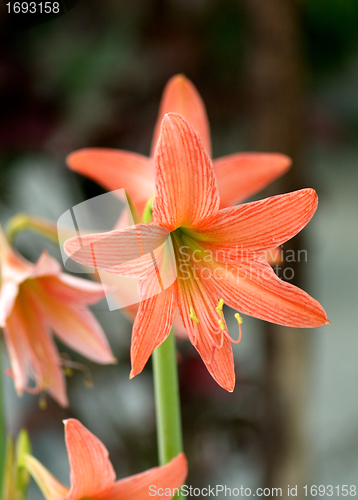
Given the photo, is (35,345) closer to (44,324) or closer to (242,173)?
(44,324)

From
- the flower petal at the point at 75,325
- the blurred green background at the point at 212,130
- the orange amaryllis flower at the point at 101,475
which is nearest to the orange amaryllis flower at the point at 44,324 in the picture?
the flower petal at the point at 75,325

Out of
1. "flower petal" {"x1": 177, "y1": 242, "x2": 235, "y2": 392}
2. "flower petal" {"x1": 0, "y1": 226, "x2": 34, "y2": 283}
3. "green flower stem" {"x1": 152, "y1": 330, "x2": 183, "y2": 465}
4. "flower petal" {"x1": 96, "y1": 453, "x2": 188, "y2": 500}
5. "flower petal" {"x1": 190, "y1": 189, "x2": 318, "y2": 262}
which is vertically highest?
"flower petal" {"x1": 190, "y1": 189, "x2": 318, "y2": 262}

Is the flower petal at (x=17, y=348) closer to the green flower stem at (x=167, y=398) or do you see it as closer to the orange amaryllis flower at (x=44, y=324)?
the orange amaryllis flower at (x=44, y=324)

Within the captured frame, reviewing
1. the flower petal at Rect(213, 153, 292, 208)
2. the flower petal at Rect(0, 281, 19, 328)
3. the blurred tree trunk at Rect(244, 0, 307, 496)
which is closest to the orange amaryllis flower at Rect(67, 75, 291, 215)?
the flower petal at Rect(213, 153, 292, 208)

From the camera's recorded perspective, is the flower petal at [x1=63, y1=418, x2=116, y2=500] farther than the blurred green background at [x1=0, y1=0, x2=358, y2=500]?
No

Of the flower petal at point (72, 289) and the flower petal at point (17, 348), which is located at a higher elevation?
the flower petal at point (72, 289)

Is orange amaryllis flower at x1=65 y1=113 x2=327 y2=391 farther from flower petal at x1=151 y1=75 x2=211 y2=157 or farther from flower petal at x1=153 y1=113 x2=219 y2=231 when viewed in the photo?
flower petal at x1=151 y1=75 x2=211 y2=157

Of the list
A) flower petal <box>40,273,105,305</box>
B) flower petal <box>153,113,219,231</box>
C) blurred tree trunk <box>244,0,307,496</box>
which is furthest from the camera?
blurred tree trunk <box>244,0,307,496</box>

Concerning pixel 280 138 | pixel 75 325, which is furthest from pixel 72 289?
pixel 280 138
